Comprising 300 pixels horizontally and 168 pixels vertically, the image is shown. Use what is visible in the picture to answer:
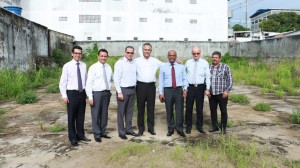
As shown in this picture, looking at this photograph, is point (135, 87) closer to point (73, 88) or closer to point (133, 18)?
point (73, 88)

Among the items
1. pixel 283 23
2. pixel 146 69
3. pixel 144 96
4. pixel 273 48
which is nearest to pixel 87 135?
pixel 144 96

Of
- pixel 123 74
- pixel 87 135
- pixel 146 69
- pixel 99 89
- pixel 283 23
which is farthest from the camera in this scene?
pixel 283 23

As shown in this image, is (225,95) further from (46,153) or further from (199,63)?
(46,153)

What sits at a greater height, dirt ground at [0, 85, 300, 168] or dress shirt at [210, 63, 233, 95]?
dress shirt at [210, 63, 233, 95]

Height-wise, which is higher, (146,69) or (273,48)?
(273,48)

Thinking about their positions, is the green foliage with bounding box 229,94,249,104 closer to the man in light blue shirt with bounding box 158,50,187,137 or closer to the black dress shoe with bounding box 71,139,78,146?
the man in light blue shirt with bounding box 158,50,187,137

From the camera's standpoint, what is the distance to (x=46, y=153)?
4363 mm

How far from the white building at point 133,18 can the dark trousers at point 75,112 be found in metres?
25.7

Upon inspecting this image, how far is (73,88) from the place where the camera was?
4.55 m

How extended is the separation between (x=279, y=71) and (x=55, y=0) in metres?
23.7

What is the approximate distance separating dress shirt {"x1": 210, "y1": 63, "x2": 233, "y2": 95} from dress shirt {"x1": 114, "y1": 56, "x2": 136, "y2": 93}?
58.5 inches

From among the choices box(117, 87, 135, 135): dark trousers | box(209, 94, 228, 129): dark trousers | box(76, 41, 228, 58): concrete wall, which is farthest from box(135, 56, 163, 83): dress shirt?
box(76, 41, 228, 58): concrete wall

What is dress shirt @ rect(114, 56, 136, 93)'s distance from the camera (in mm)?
4910

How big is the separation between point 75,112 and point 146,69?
140 centimetres
